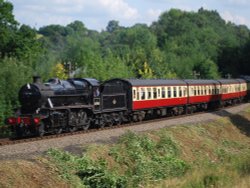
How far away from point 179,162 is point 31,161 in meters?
7.77

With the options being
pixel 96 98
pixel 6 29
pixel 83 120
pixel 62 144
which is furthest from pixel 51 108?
pixel 6 29

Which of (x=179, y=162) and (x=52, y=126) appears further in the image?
(x=52, y=126)

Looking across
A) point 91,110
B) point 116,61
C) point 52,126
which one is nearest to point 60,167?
point 52,126

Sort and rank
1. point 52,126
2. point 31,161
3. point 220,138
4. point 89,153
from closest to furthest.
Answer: point 31,161 → point 89,153 → point 52,126 → point 220,138

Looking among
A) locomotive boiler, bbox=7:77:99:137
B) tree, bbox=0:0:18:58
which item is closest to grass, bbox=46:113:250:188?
locomotive boiler, bbox=7:77:99:137

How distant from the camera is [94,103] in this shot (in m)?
29.2

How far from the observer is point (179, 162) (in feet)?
73.5

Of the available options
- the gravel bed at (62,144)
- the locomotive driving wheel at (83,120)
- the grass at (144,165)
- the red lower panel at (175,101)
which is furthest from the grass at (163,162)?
the red lower panel at (175,101)

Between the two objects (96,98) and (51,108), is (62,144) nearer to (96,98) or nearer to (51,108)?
(51,108)

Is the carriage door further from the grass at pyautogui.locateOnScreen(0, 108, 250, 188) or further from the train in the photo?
the grass at pyautogui.locateOnScreen(0, 108, 250, 188)

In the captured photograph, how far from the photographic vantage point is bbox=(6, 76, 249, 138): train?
83.5ft

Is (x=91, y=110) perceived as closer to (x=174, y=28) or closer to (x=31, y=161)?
(x=31, y=161)

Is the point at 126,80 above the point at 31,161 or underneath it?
above

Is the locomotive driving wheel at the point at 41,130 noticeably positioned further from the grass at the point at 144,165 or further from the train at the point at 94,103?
the grass at the point at 144,165
